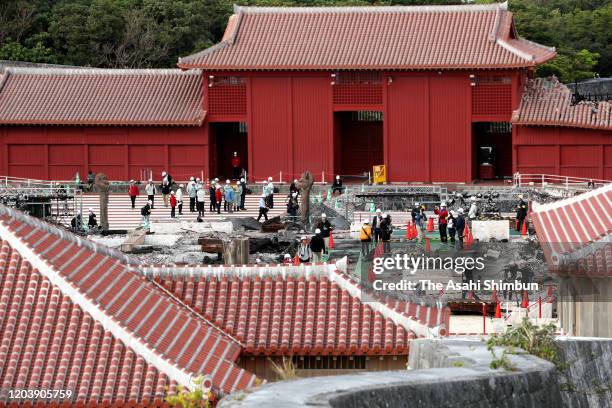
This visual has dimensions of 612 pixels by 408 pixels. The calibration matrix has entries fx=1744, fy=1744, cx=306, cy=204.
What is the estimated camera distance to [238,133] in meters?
88.7

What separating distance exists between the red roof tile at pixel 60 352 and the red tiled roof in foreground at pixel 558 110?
49.4 m

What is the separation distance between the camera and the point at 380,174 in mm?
82000

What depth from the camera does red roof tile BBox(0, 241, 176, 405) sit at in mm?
30297

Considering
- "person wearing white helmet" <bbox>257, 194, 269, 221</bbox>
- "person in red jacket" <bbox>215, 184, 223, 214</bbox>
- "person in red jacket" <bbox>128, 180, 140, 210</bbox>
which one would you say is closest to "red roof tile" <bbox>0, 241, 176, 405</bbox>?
"person wearing white helmet" <bbox>257, 194, 269, 221</bbox>

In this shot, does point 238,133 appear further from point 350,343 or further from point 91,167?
point 350,343

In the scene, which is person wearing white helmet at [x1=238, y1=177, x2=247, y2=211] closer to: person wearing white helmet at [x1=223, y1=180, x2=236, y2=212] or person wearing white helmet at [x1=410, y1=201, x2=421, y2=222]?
person wearing white helmet at [x1=223, y1=180, x2=236, y2=212]

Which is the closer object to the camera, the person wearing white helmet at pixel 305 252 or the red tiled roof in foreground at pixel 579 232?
the red tiled roof in foreground at pixel 579 232

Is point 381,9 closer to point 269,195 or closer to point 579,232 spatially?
point 269,195

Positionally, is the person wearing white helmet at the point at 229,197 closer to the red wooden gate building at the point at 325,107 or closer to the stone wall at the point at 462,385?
the red wooden gate building at the point at 325,107

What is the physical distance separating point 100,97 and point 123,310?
5460 centimetres

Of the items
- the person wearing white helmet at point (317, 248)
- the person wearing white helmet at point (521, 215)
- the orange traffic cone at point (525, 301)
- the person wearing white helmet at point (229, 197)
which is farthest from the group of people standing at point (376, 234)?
the person wearing white helmet at point (229, 197)

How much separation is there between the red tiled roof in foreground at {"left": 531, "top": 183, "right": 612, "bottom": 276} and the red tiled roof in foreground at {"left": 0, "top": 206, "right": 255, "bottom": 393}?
698cm

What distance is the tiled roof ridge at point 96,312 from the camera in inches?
1195

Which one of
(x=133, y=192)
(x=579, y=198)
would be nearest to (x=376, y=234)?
(x=133, y=192)
